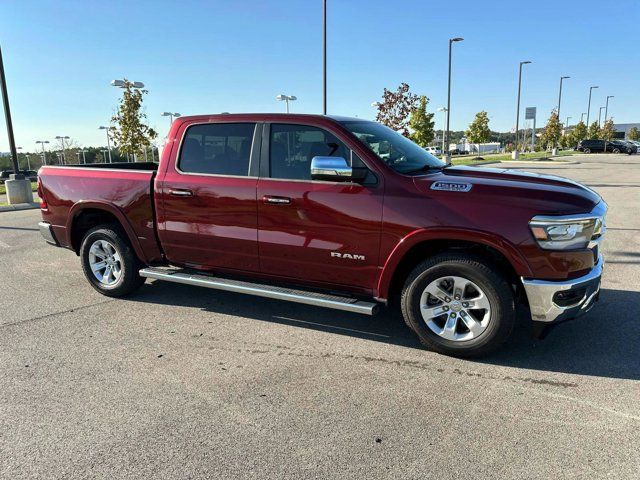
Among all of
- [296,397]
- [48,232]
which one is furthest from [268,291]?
[48,232]

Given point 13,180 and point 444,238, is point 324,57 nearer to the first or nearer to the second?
point 13,180

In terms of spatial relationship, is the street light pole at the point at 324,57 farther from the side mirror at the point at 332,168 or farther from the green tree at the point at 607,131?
the green tree at the point at 607,131

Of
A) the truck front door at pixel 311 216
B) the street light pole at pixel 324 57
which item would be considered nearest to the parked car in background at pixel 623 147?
the street light pole at pixel 324 57

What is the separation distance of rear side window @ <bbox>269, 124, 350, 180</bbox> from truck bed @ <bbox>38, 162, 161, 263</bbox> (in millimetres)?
1465

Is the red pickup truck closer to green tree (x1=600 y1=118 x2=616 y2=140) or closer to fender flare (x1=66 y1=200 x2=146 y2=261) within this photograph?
fender flare (x1=66 y1=200 x2=146 y2=261)

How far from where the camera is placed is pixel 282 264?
4.54 metres

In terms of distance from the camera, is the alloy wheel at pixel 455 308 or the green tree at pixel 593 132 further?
the green tree at pixel 593 132

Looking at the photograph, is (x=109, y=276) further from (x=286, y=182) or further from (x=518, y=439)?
(x=518, y=439)

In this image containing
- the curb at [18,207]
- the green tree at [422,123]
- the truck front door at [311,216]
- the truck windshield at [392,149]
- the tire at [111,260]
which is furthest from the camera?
the green tree at [422,123]

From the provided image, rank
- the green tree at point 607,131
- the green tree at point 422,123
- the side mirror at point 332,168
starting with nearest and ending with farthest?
1. the side mirror at point 332,168
2. the green tree at point 422,123
3. the green tree at point 607,131

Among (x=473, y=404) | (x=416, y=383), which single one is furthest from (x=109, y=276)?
(x=473, y=404)

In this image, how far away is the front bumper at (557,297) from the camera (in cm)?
361

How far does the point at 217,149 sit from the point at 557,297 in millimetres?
3304

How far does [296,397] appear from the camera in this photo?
339cm
